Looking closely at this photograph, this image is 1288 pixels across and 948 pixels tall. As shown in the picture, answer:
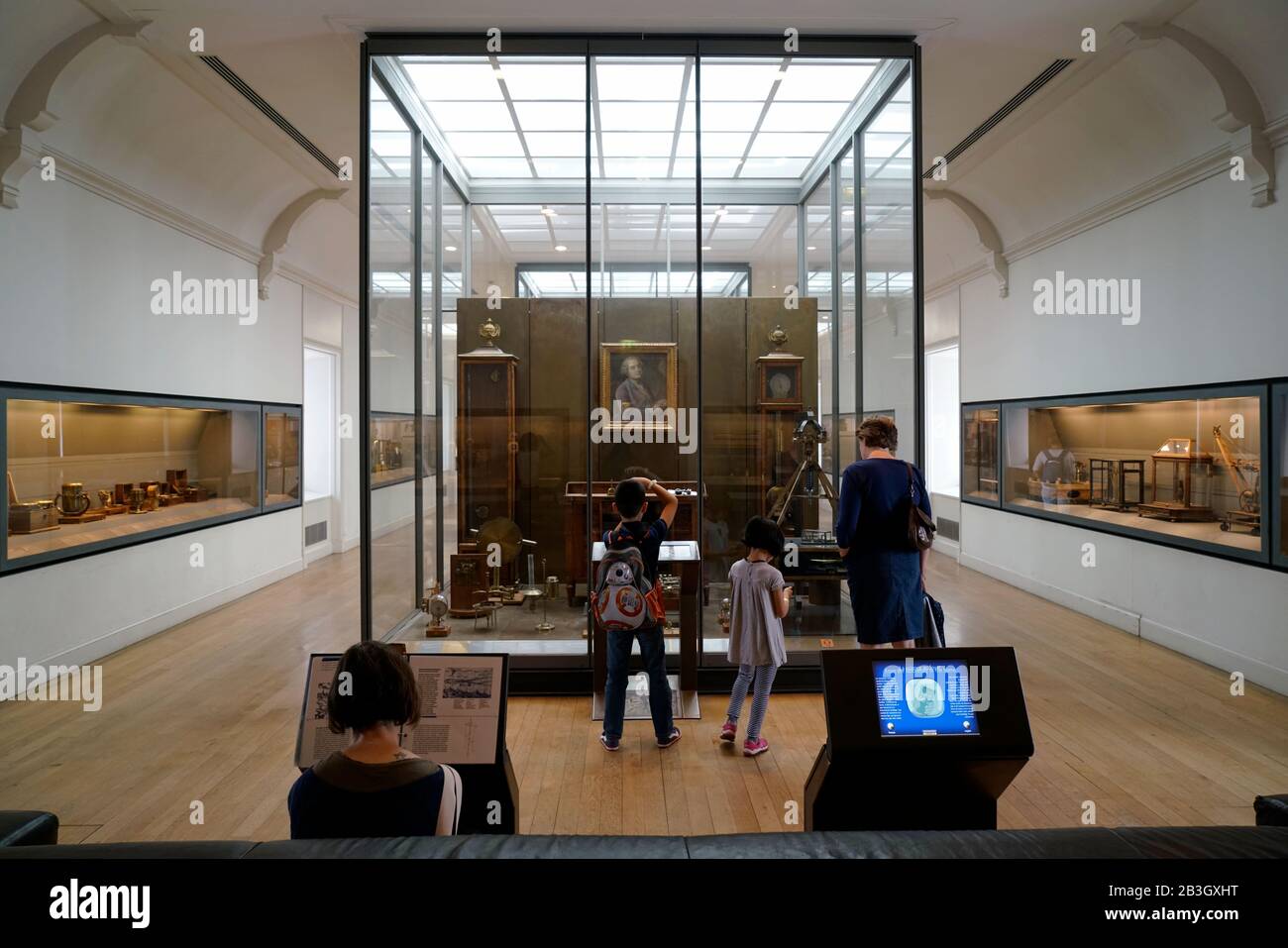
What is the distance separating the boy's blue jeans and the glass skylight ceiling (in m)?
3.44

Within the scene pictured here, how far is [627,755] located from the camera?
14.1 feet

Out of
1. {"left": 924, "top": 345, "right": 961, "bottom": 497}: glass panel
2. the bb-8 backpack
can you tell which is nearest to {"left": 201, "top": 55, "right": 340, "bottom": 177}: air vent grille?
the bb-8 backpack

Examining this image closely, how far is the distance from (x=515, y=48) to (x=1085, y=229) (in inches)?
224

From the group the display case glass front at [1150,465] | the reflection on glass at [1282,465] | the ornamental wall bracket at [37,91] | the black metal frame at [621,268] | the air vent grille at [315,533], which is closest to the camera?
the ornamental wall bracket at [37,91]

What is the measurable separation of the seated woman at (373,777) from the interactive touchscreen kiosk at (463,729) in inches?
24.5

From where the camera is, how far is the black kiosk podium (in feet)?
8.24

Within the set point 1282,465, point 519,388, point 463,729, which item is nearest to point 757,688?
point 463,729

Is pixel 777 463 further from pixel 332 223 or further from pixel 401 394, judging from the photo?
pixel 332 223

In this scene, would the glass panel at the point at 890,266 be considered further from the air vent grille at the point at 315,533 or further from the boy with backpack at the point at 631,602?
the air vent grille at the point at 315,533

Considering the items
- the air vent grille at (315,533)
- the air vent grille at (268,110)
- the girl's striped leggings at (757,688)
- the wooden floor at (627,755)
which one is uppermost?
the air vent grille at (268,110)

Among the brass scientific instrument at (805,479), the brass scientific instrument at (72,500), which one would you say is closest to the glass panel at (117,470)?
the brass scientific instrument at (72,500)

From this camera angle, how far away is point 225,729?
4.78 meters

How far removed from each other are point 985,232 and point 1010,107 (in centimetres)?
265

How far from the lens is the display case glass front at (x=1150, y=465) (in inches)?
228
